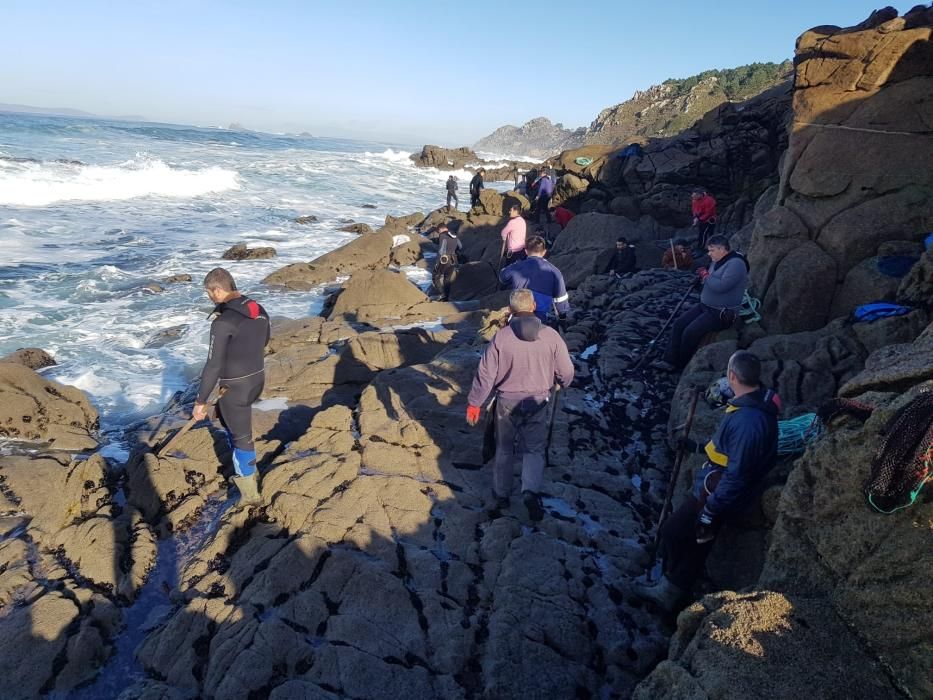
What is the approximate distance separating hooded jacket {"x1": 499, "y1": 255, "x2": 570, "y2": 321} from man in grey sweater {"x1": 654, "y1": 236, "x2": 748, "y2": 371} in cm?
189

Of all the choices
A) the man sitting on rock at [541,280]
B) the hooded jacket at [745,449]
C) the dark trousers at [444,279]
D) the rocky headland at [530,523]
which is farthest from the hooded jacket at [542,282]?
the dark trousers at [444,279]

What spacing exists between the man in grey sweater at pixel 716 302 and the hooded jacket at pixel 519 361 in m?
3.54

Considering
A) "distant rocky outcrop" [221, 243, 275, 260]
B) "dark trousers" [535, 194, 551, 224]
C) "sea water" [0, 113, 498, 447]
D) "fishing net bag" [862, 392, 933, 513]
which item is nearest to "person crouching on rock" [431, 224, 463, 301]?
"sea water" [0, 113, 498, 447]

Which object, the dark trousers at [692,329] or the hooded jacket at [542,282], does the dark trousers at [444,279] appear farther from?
the dark trousers at [692,329]

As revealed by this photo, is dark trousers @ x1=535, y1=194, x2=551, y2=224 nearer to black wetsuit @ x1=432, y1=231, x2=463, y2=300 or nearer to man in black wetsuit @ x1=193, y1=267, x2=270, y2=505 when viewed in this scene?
black wetsuit @ x1=432, y1=231, x2=463, y2=300

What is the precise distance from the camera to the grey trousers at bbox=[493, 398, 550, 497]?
187 inches

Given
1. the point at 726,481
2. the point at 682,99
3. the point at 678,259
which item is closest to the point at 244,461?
the point at 726,481

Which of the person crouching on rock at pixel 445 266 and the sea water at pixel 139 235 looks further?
the person crouching on rock at pixel 445 266

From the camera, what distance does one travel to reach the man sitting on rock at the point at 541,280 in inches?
273

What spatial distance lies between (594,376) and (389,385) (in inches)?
119

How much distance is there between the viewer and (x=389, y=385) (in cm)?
714

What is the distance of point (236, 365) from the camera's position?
4938 mm

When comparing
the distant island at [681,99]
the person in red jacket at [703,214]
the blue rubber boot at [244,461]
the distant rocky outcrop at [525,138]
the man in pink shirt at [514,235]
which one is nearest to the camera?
the blue rubber boot at [244,461]

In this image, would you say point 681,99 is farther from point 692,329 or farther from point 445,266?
point 692,329
